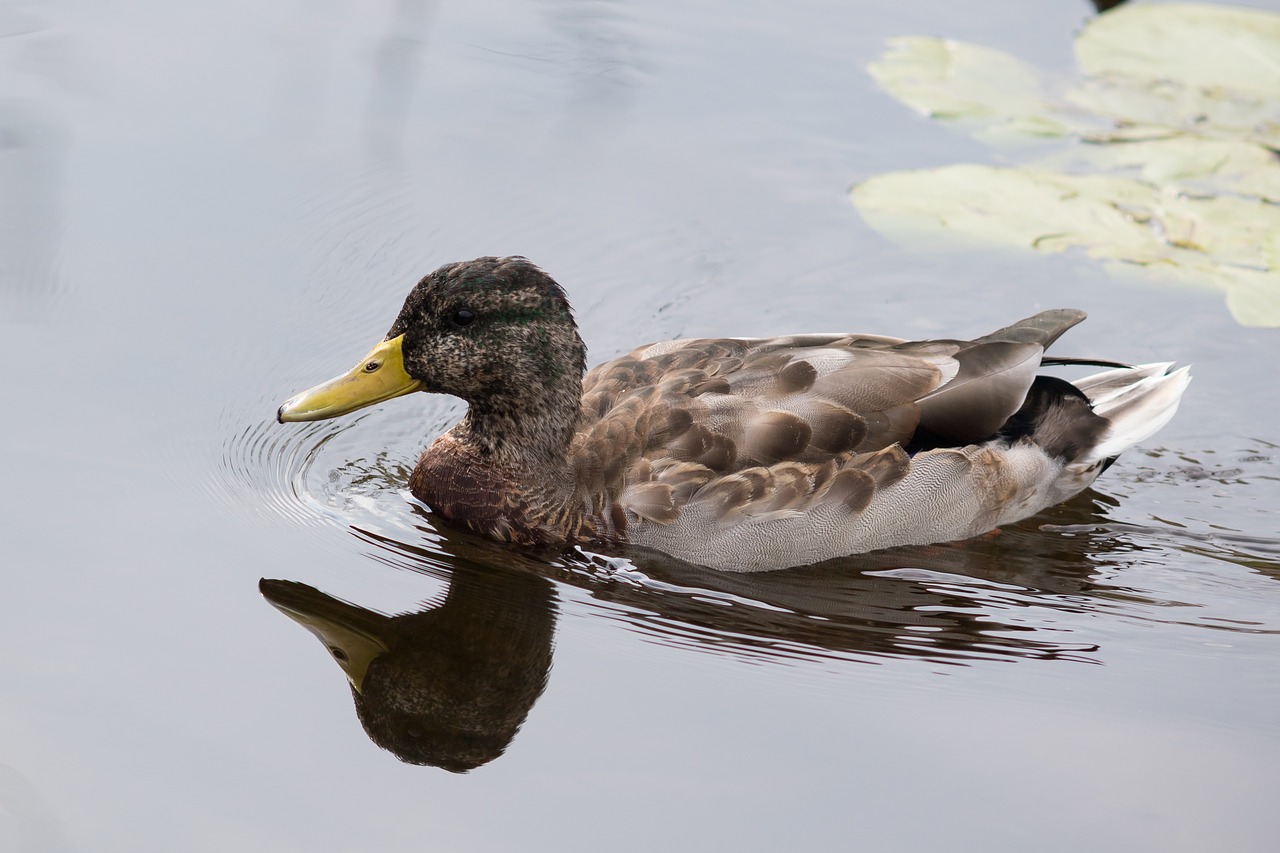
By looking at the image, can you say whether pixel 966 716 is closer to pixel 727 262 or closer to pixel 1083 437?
pixel 1083 437

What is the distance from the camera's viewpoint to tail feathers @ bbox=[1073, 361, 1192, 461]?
23.5 feet

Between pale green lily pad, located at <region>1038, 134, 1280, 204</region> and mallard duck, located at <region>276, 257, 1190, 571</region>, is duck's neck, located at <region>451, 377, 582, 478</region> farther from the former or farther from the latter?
pale green lily pad, located at <region>1038, 134, 1280, 204</region>

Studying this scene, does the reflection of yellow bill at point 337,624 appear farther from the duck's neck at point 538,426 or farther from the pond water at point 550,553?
the duck's neck at point 538,426

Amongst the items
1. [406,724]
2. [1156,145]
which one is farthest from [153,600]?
[1156,145]

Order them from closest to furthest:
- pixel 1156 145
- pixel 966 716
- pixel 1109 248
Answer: pixel 966 716, pixel 1109 248, pixel 1156 145

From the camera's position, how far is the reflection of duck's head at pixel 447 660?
207 inches

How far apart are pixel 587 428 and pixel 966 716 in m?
2.12

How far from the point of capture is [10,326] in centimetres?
737

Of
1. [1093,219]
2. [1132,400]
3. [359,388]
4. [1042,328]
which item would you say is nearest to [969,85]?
[1093,219]

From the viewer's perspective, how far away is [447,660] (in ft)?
18.7

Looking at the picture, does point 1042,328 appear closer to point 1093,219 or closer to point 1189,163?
point 1093,219

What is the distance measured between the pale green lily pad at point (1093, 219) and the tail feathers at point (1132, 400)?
1082 millimetres

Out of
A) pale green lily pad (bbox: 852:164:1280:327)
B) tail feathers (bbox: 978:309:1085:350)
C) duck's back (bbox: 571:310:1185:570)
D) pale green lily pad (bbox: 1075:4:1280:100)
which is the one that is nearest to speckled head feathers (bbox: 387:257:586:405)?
duck's back (bbox: 571:310:1185:570)

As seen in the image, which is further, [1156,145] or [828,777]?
[1156,145]
